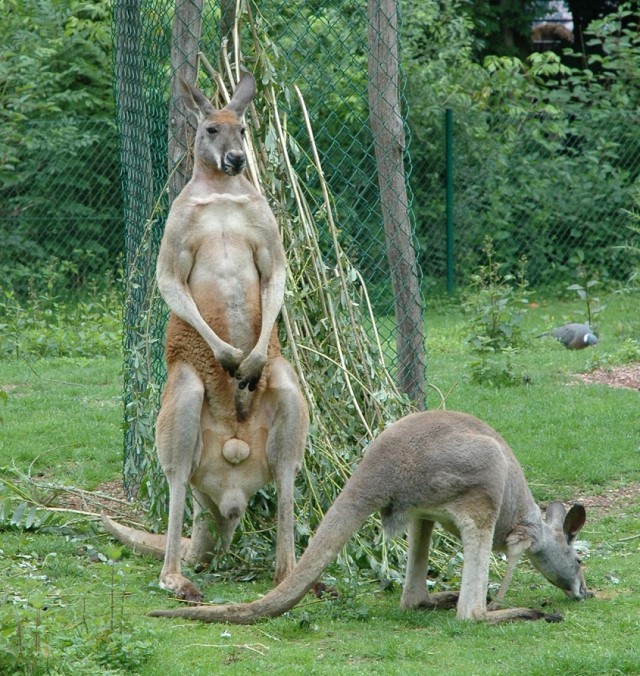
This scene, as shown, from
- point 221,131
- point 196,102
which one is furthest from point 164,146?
point 221,131

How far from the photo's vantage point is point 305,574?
180 inches

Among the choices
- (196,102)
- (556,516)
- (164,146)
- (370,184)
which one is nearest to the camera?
(556,516)

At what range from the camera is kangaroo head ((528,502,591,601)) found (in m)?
4.98

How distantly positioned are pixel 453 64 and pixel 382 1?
349 inches

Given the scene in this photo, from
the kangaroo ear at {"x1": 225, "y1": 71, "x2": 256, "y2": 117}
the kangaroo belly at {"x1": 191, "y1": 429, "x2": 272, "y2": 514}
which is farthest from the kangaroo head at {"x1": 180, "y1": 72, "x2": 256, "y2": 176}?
the kangaroo belly at {"x1": 191, "y1": 429, "x2": 272, "y2": 514}

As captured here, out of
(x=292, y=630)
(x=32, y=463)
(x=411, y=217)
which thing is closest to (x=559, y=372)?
(x=411, y=217)

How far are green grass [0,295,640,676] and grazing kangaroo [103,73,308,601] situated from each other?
1.37ft

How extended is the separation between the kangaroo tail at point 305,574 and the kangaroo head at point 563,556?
2.66ft

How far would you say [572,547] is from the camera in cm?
507

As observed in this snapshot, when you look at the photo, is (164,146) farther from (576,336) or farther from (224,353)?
(576,336)

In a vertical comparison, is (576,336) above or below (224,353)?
below

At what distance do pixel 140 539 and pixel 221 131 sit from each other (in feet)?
6.75

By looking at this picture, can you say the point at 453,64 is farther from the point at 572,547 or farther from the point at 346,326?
the point at 572,547

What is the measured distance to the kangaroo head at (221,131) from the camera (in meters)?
5.32
